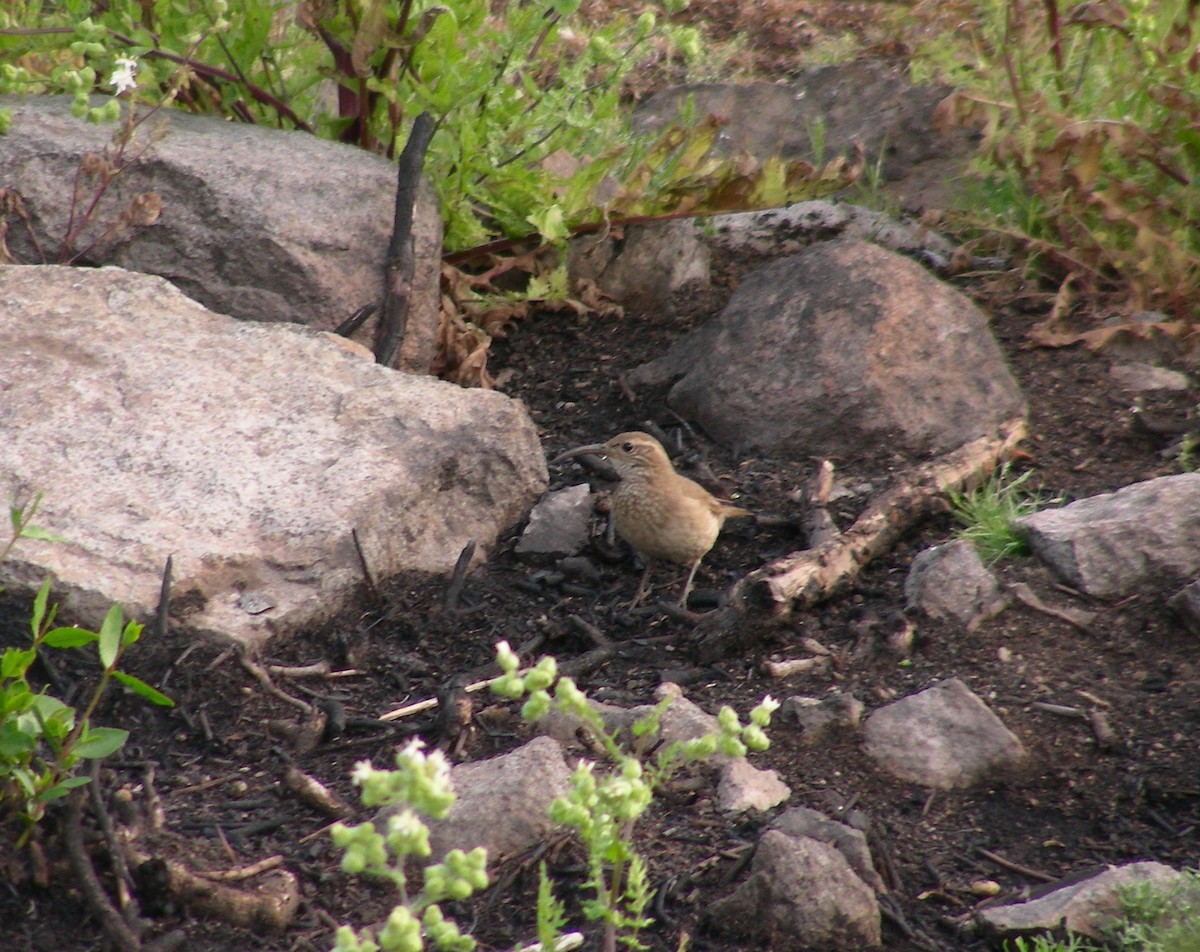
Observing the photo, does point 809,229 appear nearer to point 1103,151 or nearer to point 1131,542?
point 1103,151

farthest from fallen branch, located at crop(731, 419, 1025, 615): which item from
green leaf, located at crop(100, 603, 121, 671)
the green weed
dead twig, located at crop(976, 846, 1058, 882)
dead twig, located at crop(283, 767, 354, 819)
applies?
green leaf, located at crop(100, 603, 121, 671)

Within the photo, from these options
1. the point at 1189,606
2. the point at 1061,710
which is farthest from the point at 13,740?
the point at 1189,606

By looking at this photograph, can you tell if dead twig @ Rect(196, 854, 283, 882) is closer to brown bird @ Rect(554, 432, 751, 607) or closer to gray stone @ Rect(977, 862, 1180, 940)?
gray stone @ Rect(977, 862, 1180, 940)

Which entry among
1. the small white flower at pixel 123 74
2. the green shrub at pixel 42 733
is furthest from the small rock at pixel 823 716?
the small white flower at pixel 123 74

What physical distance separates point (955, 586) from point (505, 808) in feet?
6.30

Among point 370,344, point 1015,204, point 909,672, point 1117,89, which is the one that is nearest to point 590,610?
point 909,672

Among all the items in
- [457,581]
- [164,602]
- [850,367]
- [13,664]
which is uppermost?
[13,664]

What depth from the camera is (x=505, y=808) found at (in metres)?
3.59

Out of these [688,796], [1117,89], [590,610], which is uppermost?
[1117,89]

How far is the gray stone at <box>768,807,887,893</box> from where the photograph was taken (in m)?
3.46

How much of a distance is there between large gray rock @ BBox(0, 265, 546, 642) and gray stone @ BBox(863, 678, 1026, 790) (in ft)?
5.89

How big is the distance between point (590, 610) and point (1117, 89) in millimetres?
4000

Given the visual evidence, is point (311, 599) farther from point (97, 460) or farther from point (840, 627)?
point (840, 627)

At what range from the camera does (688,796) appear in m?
3.88
